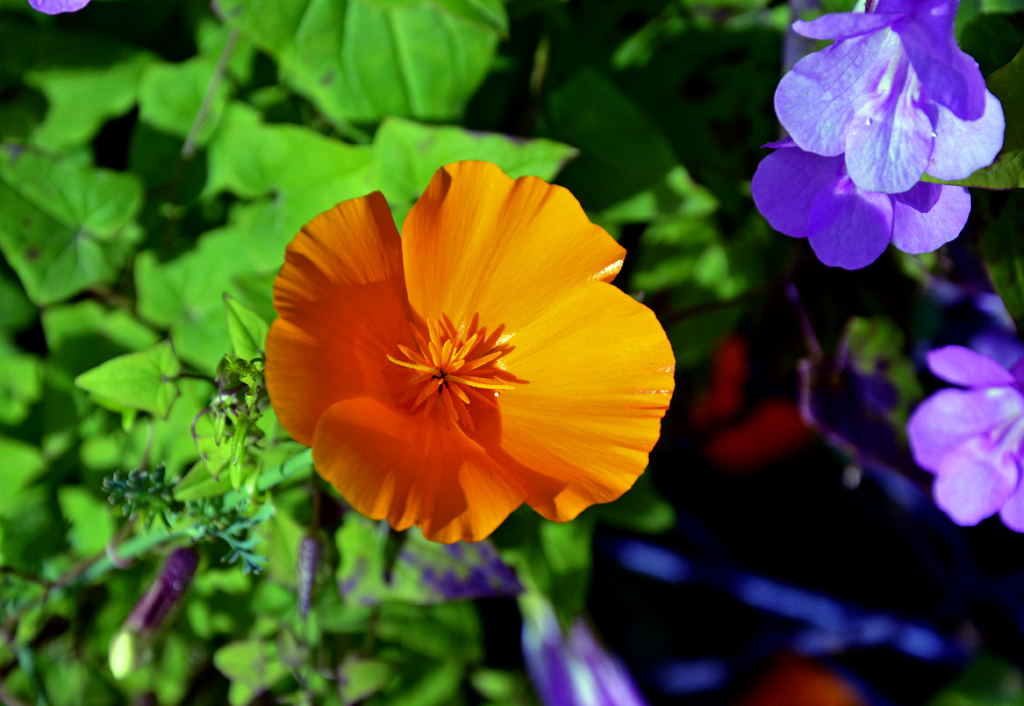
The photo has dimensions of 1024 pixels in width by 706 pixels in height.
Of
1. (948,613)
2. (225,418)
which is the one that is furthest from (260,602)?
(948,613)

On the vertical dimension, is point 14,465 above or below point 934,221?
below

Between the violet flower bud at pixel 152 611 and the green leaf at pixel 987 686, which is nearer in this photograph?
the violet flower bud at pixel 152 611

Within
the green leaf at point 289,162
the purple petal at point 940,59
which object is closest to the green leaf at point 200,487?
the green leaf at point 289,162

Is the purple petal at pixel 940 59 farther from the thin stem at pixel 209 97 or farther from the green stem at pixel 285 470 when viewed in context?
the thin stem at pixel 209 97

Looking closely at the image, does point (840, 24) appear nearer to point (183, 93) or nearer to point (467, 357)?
point (467, 357)

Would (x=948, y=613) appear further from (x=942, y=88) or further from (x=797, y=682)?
(x=942, y=88)

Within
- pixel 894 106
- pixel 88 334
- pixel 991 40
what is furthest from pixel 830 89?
pixel 88 334

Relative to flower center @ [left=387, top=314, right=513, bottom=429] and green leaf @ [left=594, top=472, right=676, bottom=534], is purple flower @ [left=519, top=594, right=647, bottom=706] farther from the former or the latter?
flower center @ [left=387, top=314, right=513, bottom=429]
